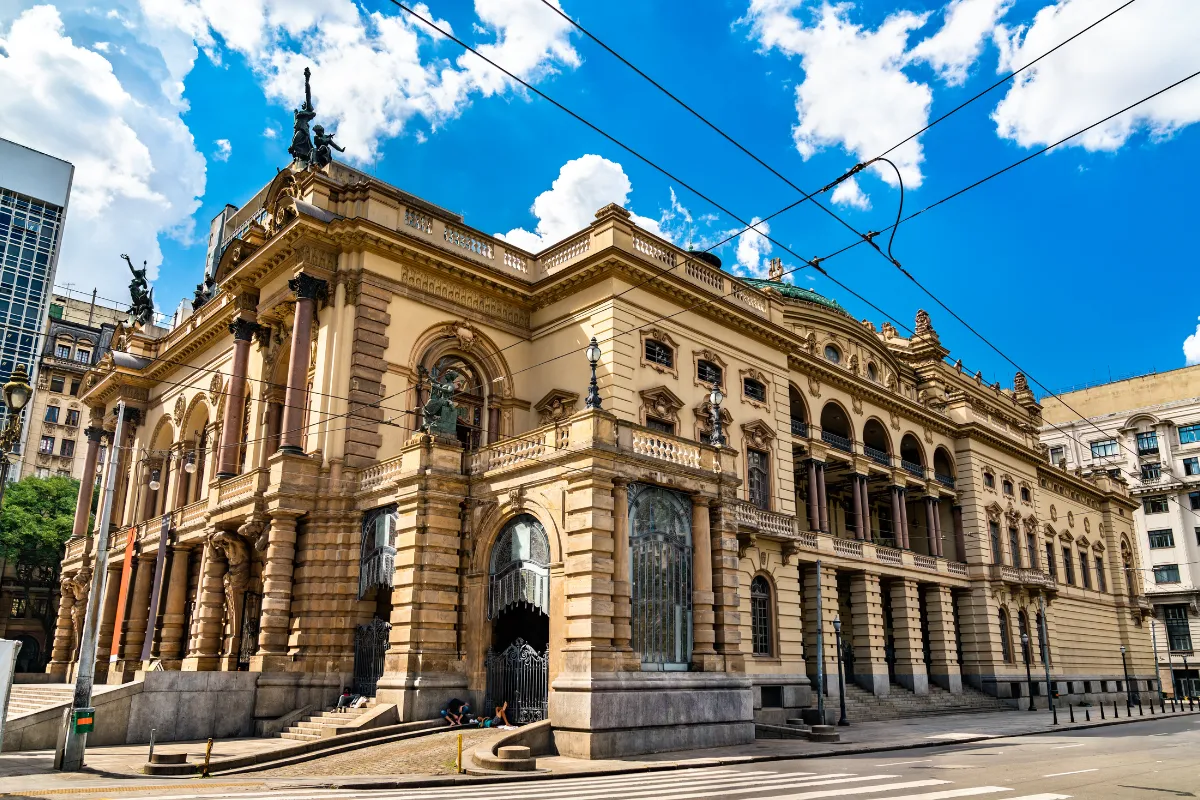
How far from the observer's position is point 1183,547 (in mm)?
71312

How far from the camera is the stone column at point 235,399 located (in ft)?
99.2

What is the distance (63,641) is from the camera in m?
40.5

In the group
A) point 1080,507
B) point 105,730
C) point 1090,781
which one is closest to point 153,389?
point 105,730

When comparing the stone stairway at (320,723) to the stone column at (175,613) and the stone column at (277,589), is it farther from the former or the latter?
the stone column at (175,613)

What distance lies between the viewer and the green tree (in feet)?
184

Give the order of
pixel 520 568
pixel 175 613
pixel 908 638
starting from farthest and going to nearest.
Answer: pixel 908 638 < pixel 175 613 < pixel 520 568

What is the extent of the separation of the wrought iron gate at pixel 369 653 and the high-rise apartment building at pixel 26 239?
65.7 metres

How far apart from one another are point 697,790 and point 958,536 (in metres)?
36.8

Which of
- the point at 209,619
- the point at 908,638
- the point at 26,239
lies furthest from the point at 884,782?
the point at 26,239

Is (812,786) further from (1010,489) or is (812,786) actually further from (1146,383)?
(1146,383)

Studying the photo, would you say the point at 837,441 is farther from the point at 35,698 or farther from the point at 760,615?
the point at 35,698

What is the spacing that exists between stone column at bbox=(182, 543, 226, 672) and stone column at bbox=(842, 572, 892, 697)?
982 inches

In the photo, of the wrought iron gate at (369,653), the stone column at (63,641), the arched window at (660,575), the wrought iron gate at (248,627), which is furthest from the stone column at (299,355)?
the stone column at (63,641)

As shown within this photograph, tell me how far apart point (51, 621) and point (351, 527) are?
156 feet
